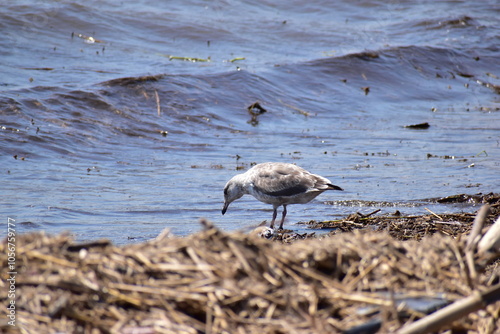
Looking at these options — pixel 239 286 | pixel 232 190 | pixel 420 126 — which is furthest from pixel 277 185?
pixel 420 126

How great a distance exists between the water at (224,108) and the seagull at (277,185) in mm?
314

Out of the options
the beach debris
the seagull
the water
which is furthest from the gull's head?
the beach debris

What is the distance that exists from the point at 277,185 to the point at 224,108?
6.05 meters

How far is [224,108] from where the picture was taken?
549 inches

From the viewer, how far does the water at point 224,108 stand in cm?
869

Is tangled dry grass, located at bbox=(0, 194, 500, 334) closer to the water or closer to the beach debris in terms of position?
the water

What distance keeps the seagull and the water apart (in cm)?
31

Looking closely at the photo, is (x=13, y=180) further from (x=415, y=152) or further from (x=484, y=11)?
(x=484, y=11)

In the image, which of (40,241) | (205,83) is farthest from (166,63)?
(40,241)

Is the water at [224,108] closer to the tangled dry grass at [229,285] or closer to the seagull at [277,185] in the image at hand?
the seagull at [277,185]

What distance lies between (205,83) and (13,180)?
6503mm

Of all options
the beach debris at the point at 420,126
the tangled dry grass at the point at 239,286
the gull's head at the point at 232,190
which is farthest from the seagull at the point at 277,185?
the beach debris at the point at 420,126

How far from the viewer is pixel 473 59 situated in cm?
1984

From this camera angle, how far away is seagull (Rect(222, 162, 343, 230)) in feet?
26.4
